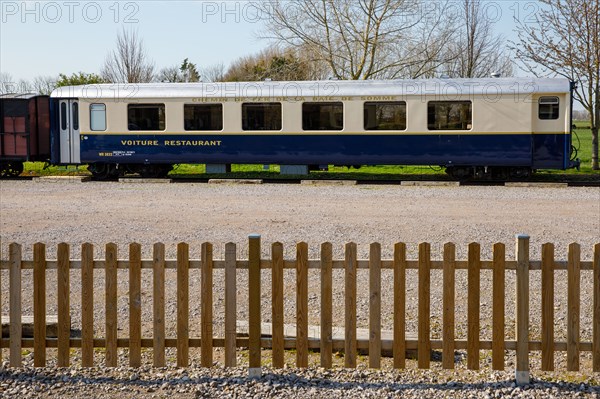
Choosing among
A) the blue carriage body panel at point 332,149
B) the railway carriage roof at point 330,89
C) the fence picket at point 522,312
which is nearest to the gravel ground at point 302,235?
the fence picket at point 522,312

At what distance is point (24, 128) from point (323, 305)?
20.7 metres

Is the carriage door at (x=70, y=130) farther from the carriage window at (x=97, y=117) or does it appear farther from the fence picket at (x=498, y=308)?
the fence picket at (x=498, y=308)

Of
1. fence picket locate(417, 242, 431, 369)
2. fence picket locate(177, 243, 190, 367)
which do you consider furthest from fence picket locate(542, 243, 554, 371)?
fence picket locate(177, 243, 190, 367)

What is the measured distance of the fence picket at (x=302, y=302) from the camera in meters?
5.75

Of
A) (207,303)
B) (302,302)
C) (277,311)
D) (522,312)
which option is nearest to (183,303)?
(207,303)

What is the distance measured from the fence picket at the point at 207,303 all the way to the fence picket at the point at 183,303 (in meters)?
0.12

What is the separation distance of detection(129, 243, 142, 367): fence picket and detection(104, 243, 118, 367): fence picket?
4.7 inches

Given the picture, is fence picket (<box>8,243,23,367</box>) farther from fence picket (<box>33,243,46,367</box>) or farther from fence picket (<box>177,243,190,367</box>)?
fence picket (<box>177,243,190,367</box>)

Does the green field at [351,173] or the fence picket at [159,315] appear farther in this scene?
the green field at [351,173]

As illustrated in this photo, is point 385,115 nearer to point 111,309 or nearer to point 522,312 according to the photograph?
point 522,312

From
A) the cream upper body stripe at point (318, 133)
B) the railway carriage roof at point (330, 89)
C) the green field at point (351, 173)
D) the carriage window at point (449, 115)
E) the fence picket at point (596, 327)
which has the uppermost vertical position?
the railway carriage roof at point (330, 89)

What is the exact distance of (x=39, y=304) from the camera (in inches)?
231

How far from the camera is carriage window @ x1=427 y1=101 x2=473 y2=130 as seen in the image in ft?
70.1

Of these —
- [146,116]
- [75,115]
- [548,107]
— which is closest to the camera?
[548,107]
